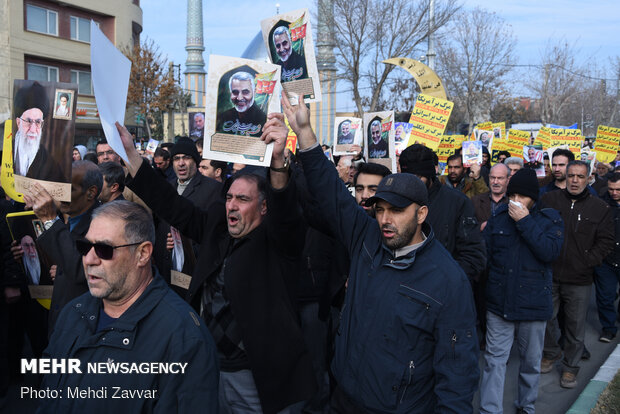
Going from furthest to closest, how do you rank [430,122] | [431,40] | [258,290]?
[431,40] < [430,122] < [258,290]

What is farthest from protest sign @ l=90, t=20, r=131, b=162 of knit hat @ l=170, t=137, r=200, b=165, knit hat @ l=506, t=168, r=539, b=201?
knit hat @ l=170, t=137, r=200, b=165

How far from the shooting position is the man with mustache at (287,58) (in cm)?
363

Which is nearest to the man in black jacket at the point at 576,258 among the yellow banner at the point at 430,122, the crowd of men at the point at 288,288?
the crowd of men at the point at 288,288

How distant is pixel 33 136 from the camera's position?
3.63 metres

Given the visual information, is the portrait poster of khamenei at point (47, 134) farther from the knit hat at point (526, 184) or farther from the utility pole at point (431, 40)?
the utility pole at point (431, 40)

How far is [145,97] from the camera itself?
3250 centimetres

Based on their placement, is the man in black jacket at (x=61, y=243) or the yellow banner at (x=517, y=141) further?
the yellow banner at (x=517, y=141)

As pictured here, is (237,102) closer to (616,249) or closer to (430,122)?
(430,122)

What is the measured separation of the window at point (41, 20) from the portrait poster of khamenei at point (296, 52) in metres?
29.3

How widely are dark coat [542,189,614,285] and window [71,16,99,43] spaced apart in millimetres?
30713

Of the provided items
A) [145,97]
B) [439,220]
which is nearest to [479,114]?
[145,97]

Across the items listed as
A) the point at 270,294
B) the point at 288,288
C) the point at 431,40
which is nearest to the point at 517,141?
the point at 288,288

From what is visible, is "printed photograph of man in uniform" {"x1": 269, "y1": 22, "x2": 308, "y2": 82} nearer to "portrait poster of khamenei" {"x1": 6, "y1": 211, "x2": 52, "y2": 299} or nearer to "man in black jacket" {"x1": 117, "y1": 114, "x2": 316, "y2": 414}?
"man in black jacket" {"x1": 117, "y1": 114, "x2": 316, "y2": 414}

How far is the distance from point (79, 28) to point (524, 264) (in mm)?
32017
